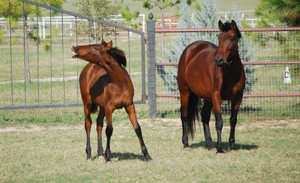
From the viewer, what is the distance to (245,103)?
58.5 feet

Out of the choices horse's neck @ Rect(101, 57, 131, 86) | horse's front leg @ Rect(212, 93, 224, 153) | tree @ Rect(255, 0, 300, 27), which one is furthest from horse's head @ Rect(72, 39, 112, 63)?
tree @ Rect(255, 0, 300, 27)

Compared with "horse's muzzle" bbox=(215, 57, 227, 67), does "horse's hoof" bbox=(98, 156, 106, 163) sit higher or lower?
lower

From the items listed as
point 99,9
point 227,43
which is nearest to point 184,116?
point 227,43

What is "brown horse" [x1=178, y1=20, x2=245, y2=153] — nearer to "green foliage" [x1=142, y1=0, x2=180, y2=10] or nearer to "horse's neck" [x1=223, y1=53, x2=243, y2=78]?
"horse's neck" [x1=223, y1=53, x2=243, y2=78]

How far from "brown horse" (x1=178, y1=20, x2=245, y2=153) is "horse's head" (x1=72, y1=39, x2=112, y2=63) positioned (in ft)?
5.59

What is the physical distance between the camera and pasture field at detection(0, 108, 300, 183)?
9773mm

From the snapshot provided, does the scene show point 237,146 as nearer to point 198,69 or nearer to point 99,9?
point 198,69

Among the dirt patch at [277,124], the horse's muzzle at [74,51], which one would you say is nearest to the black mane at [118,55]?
the horse's muzzle at [74,51]

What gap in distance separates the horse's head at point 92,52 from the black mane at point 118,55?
0.16 metres

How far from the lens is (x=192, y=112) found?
496 inches

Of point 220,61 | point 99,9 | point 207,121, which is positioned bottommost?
point 207,121

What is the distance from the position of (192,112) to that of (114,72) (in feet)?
7.41

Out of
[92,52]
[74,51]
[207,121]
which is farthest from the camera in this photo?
[207,121]

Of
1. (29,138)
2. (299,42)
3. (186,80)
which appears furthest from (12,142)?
(299,42)
